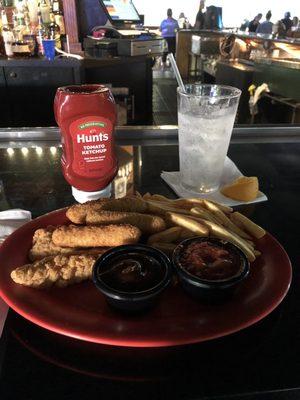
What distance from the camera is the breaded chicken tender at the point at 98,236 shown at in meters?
0.74

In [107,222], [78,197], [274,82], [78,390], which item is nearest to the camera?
[78,390]

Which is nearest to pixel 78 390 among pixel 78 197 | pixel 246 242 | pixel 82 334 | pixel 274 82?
pixel 82 334

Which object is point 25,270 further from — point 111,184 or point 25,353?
point 111,184

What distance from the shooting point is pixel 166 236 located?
777 mm

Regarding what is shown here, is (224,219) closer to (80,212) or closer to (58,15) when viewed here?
(80,212)

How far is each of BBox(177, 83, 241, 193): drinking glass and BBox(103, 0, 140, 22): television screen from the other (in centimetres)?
364

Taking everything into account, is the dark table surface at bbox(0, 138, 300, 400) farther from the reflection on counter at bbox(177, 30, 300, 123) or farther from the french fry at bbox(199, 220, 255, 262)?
the reflection on counter at bbox(177, 30, 300, 123)

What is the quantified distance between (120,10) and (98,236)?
429cm

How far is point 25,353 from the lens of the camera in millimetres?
600

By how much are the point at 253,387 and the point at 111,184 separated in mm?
754

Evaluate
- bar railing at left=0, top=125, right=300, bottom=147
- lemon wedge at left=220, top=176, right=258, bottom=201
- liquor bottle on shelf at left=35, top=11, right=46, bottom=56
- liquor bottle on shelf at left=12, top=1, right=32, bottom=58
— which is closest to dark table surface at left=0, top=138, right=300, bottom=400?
lemon wedge at left=220, top=176, right=258, bottom=201

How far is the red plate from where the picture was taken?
586mm

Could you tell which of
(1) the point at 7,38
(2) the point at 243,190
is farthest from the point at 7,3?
(2) the point at 243,190

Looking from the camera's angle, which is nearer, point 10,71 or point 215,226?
point 215,226
